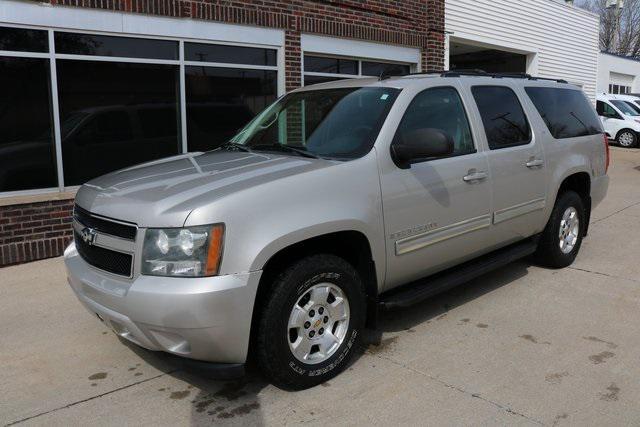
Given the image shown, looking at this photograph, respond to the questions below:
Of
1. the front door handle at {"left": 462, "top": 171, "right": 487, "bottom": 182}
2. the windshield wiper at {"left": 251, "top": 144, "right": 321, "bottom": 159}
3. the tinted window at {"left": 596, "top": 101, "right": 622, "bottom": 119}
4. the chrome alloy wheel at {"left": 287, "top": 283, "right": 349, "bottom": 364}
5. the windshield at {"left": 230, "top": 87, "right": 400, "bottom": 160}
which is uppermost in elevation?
the tinted window at {"left": 596, "top": 101, "right": 622, "bottom": 119}

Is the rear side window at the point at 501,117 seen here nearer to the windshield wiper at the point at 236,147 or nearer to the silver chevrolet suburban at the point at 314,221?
the silver chevrolet suburban at the point at 314,221

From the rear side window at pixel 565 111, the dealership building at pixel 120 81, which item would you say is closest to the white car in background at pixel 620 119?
the dealership building at pixel 120 81

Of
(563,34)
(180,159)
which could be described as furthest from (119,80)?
(563,34)

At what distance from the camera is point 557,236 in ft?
18.8

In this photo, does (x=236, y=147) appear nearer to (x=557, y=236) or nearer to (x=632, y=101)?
(x=557, y=236)

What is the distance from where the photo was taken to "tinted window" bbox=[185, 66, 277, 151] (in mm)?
7855

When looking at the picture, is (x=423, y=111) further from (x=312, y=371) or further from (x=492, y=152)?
(x=312, y=371)

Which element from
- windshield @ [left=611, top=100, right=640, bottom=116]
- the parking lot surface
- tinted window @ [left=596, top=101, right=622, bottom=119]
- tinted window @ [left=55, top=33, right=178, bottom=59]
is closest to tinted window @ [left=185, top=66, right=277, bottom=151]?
tinted window @ [left=55, top=33, right=178, bottom=59]

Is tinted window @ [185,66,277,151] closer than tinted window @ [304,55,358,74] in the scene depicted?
Yes

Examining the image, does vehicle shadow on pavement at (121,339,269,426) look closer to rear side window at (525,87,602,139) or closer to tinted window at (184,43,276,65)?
rear side window at (525,87,602,139)

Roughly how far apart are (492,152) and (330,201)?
5.99 ft

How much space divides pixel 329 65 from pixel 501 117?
5339mm

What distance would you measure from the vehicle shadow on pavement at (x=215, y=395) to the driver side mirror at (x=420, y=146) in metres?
1.68

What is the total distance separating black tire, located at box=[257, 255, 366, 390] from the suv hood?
1.88 feet
